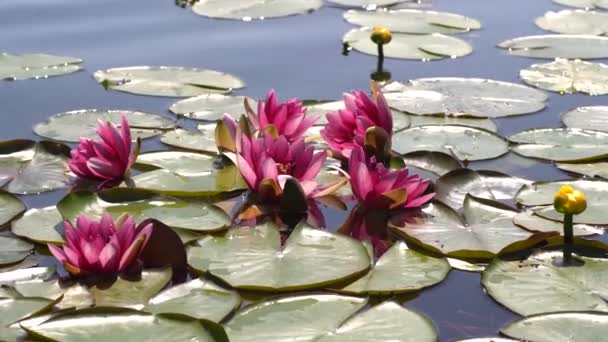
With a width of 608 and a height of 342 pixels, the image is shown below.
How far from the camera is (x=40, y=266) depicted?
2.52 m

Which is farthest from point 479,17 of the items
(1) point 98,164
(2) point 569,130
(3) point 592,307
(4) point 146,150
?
(3) point 592,307

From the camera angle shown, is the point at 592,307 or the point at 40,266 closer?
the point at 592,307

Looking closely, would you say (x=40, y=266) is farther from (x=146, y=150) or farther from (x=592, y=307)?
(x=592, y=307)

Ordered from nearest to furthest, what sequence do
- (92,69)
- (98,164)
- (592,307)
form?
(592,307)
(98,164)
(92,69)

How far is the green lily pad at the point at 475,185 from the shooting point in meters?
2.95

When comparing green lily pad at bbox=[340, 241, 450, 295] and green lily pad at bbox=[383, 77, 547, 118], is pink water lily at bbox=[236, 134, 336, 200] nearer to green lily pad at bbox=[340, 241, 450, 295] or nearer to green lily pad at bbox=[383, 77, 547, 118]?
green lily pad at bbox=[340, 241, 450, 295]

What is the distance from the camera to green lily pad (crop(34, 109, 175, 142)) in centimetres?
342

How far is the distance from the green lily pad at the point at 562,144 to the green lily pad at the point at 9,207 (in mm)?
1477

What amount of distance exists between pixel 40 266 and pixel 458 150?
4.48 ft

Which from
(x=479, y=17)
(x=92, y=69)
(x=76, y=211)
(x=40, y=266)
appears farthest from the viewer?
(x=479, y=17)

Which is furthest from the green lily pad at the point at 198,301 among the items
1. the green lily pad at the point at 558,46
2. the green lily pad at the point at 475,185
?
the green lily pad at the point at 558,46

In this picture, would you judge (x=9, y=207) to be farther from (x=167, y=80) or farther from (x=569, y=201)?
(x=569, y=201)

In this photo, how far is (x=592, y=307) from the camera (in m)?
2.32

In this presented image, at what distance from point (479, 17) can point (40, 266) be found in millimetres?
3053
